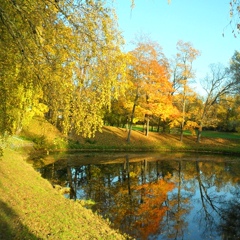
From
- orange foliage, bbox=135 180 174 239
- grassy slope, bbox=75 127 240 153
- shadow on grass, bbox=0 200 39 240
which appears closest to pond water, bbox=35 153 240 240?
orange foliage, bbox=135 180 174 239

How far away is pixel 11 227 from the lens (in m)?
5.91

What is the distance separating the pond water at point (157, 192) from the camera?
9273 mm

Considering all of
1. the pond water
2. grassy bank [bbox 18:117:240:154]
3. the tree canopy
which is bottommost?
the pond water

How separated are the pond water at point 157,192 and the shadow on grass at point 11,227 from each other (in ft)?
11.3

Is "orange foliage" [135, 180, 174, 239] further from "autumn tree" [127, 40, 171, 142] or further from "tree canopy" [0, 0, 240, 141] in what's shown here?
"autumn tree" [127, 40, 171, 142]

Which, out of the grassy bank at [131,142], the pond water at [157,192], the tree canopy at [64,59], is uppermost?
the tree canopy at [64,59]

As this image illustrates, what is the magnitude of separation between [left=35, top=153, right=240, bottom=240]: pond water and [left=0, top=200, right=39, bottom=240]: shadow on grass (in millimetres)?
3432

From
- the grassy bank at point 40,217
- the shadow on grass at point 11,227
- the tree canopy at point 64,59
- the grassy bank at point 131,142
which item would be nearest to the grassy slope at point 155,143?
the grassy bank at point 131,142

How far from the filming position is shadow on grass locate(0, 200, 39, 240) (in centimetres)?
557

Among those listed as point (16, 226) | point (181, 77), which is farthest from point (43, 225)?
point (181, 77)

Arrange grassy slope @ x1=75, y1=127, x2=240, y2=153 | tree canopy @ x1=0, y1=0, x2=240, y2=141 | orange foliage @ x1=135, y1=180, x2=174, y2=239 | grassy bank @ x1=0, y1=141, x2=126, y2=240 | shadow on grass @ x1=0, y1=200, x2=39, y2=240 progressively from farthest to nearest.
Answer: grassy slope @ x1=75, y1=127, x2=240, y2=153, orange foliage @ x1=135, y1=180, x2=174, y2=239, grassy bank @ x1=0, y1=141, x2=126, y2=240, shadow on grass @ x1=0, y1=200, x2=39, y2=240, tree canopy @ x1=0, y1=0, x2=240, y2=141

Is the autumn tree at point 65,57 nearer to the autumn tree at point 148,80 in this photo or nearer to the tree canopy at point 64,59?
the tree canopy at point 64,59

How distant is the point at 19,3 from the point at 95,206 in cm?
808

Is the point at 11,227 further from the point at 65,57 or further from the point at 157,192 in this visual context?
the point at 157,192
